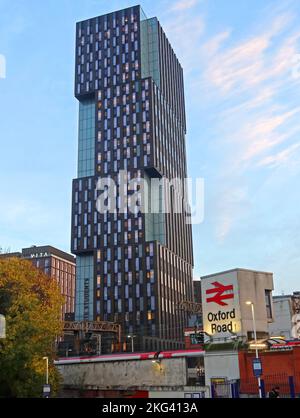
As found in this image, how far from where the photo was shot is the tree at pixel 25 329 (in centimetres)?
4481

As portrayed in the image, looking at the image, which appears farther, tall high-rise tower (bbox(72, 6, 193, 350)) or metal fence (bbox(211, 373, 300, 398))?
tall high-rise tower (bbox(72, 6, 193, 350))

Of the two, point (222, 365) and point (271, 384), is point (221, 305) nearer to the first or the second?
point (222, 365)

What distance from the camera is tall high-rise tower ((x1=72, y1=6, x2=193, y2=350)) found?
145m

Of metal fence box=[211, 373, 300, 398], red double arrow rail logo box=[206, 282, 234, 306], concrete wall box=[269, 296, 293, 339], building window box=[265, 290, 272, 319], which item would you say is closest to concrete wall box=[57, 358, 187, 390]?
red double arrow rail logo box=[206, 282, 234, 306]

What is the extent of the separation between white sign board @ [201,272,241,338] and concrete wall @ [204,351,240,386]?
241 cm

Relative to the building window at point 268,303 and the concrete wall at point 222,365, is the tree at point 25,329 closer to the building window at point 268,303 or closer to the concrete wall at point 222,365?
the concrete wall at point 222,365

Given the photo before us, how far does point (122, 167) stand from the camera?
525 feet

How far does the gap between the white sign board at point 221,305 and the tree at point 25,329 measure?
1589 cm

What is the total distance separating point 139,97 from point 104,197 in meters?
37.7

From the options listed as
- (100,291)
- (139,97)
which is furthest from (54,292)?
(139,97)

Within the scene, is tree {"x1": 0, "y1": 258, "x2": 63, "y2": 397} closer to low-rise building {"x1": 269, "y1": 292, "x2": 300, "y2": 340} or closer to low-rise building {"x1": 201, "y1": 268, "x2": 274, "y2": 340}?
low-rise building {"x1": 201, "y1": 268, "x2": 274, "y2": 340}

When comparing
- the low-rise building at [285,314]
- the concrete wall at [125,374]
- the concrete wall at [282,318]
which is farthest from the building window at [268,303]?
the concrete wall at [282,318]

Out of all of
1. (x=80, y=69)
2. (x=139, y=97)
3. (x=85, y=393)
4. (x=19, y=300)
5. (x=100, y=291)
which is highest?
(x=80, y=69)
